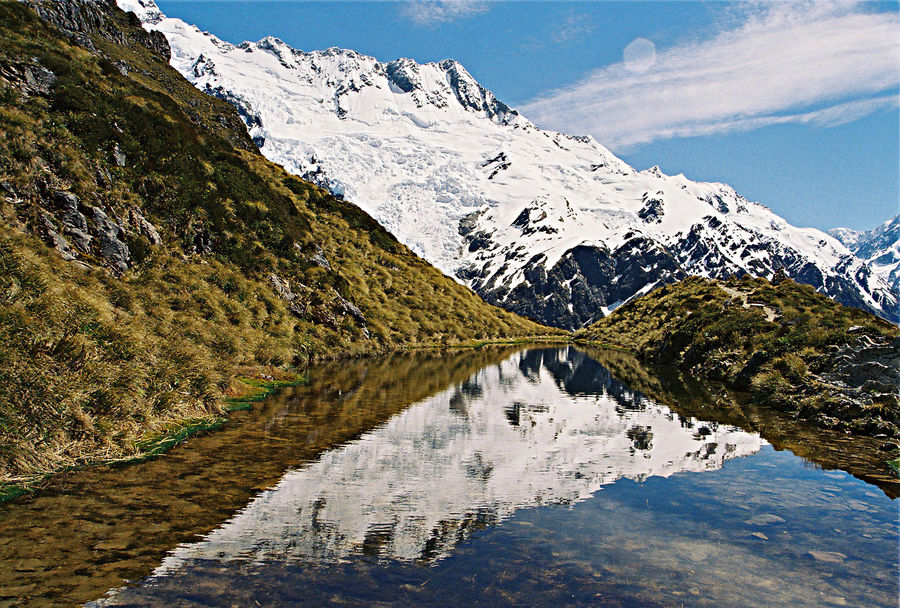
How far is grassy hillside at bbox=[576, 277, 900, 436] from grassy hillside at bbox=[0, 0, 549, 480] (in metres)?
23.4

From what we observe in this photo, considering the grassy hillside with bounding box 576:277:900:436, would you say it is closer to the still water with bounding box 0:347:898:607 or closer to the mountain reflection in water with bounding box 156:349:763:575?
the still water with bounding box 0:347:898:607

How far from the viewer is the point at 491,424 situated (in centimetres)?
2128

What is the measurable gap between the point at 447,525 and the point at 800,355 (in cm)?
2523

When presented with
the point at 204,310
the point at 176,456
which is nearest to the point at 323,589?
the point at 176,456

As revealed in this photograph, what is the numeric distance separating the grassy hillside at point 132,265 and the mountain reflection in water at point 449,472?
5208 mm

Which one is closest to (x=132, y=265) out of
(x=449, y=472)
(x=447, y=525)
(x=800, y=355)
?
(x=449, y=472)

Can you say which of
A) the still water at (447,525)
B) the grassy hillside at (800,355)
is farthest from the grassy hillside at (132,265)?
the grassy hillside at (800,355)

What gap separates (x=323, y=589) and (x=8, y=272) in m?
14.9

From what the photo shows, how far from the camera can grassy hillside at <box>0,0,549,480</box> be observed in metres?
13.0

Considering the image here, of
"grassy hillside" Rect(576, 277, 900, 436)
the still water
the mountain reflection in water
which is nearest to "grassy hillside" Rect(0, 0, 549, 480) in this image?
the still water

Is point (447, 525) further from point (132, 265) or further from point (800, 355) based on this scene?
→ point (132, 265)

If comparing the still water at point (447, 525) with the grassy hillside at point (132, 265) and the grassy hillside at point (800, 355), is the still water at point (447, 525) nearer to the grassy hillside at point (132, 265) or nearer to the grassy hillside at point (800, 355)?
the grassy hillside at point (132, 265)

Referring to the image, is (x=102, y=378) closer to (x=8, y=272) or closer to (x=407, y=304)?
(x=8, y=272)

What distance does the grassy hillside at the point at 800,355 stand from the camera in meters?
20.8
